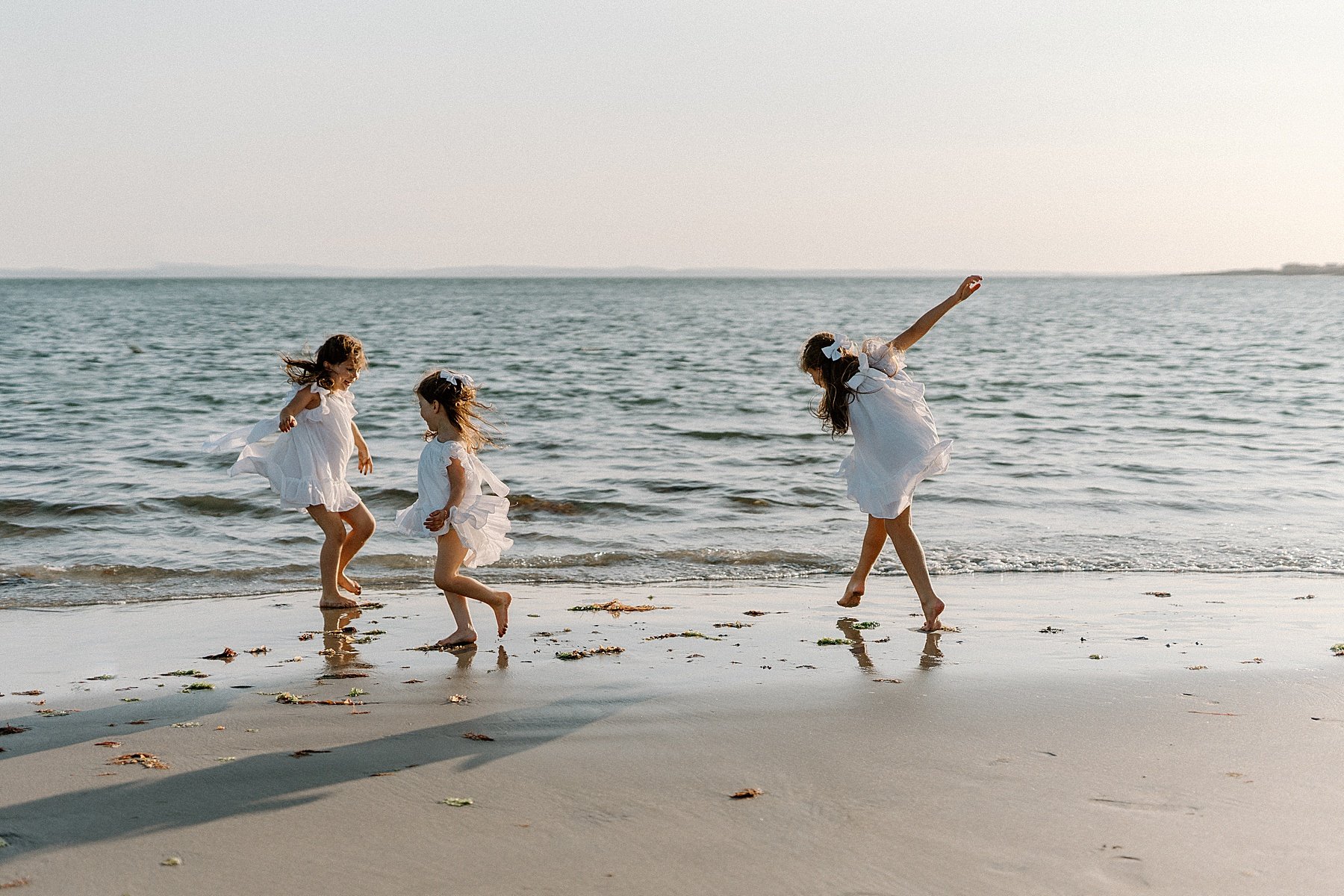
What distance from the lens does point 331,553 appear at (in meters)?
6.73

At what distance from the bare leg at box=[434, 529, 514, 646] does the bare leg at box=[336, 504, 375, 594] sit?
1319mm

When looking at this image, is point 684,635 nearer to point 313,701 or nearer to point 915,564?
point 915,564

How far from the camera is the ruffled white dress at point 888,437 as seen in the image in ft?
19.4

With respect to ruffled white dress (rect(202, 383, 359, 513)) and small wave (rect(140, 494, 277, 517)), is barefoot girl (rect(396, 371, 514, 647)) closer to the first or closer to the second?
ruffled white dress (rect(202, 383, 359, 513))

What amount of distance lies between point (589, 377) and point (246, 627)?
17379 millimetres

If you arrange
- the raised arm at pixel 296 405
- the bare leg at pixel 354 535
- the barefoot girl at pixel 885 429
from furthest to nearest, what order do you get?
1. the bare leg at pixel 354 535
2. the raised arm at pixel 296 405
3. the barefoot girl at pixel 885 429

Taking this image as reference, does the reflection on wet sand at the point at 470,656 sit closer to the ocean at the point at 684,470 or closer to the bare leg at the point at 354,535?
the bare leg at the point at 354,535

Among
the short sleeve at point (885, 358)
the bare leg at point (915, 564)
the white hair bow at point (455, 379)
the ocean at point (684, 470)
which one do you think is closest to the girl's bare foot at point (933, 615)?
the bare leg at point (915, 564)

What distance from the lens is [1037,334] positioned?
42781 millimetres

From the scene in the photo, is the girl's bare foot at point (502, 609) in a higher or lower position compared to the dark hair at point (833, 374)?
lower

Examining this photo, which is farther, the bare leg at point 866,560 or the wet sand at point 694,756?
the bare leg at point 866,560

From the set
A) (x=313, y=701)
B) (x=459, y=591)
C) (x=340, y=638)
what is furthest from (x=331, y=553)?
(x=313, y=701)

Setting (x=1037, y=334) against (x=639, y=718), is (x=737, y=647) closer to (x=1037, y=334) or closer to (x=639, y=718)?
(x=639, y=718)

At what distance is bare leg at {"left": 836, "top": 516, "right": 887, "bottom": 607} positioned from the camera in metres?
6.23
